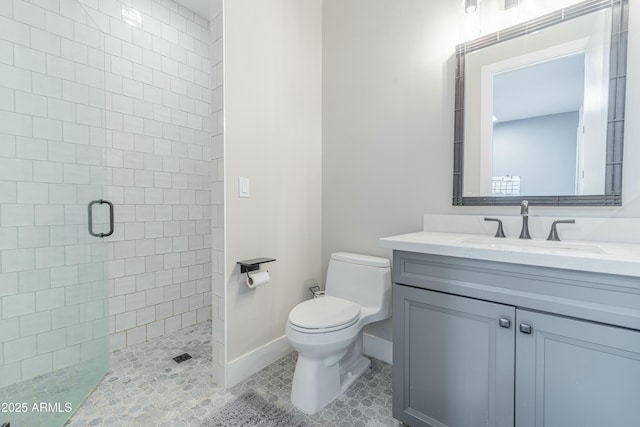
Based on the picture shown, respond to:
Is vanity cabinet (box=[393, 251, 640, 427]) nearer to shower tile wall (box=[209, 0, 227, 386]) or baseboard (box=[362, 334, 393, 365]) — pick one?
baseboard (box=[362, 334, 393, 365])

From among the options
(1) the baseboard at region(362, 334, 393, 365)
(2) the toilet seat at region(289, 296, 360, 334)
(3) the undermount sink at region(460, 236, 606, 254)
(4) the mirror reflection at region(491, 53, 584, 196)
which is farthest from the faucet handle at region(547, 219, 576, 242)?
Result: (1) the baseboard at region(362, 334, 393, 365)

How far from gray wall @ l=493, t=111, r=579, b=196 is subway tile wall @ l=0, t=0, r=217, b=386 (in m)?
1.82

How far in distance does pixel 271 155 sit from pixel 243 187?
32cm

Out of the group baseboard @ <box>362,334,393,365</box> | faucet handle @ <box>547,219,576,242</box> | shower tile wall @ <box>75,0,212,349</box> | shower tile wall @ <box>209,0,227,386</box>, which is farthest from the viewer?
shower tile wall @ <box>75,0,212,349</box>

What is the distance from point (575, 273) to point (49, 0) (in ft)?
9.26

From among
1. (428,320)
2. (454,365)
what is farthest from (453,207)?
(454,365)

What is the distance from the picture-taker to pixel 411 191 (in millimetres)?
1819

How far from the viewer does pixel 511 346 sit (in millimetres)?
1028

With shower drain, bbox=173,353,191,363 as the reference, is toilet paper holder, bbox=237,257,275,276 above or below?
above

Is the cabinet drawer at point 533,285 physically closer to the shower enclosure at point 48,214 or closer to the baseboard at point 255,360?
the baseboard at point 255,360

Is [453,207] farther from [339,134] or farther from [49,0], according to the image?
[49,0]

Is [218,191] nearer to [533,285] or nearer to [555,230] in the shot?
[533,285]

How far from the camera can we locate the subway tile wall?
4.70ft

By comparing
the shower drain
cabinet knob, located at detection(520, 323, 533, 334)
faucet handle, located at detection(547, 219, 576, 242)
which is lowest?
the shower drain
